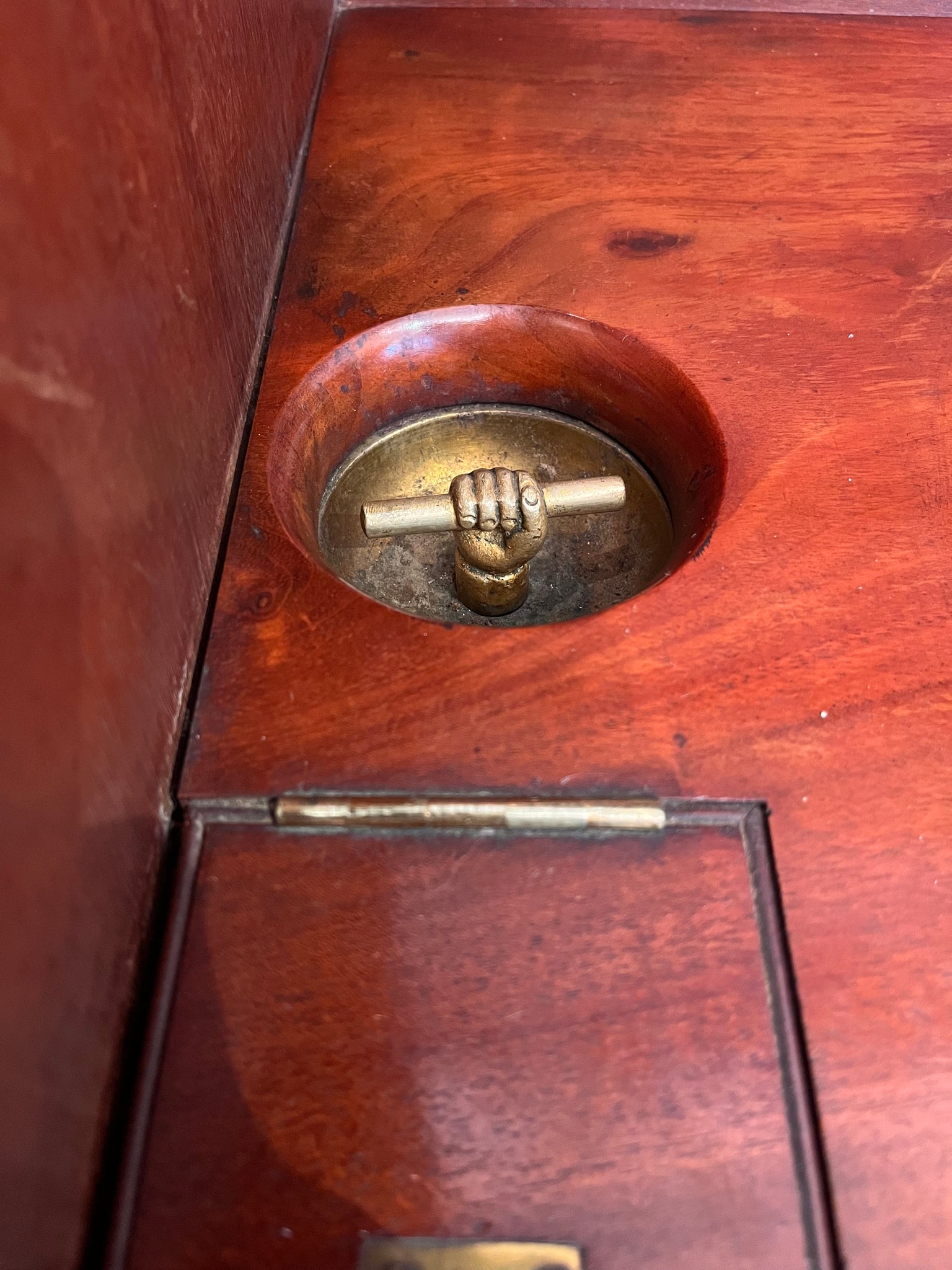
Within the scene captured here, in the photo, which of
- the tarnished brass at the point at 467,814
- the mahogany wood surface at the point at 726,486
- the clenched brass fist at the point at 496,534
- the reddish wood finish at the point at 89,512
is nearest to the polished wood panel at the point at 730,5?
the mahogany wood surface at the point at 726,486

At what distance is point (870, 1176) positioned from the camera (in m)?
0.41

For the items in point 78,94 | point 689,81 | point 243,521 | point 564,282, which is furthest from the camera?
point 689,81

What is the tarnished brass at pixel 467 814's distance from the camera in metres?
0.49

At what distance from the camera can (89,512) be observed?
15.8 inches

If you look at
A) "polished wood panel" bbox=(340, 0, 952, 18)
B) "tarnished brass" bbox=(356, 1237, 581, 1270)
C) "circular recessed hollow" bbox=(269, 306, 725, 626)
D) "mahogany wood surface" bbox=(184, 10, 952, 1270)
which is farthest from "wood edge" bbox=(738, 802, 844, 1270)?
"polished wood panel" bbox=(340, 0, 952, 18)

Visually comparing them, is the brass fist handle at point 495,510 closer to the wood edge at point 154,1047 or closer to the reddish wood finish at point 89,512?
the reddish wood finish at point 89,512

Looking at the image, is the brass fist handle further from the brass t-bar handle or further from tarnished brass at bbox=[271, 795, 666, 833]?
tarnished brass at bbox=[271, 795, 666, 833]

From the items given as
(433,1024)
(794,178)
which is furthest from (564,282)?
(433,1024)

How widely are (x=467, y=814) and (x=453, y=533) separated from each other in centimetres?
32

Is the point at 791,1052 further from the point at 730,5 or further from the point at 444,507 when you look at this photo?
the point at 730,5

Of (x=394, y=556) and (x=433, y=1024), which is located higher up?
(x=394, y=556)

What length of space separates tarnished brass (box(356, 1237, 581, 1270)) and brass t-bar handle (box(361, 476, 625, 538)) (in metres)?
0.41

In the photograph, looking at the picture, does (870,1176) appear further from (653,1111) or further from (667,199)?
(667,199)

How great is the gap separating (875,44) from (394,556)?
705 millimetres
